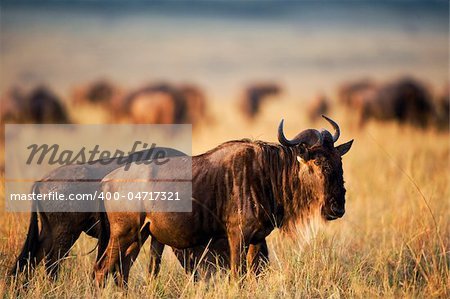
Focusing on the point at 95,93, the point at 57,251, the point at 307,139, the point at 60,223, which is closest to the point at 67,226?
the point at 60,223

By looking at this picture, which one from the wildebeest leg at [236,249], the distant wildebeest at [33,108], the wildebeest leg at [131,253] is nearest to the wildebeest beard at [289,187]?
the wildebeest leg at [236,249]

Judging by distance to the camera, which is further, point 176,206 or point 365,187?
point 365,187

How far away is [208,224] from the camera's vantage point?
5.81 meters

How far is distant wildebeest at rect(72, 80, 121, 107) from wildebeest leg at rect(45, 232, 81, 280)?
1848cm

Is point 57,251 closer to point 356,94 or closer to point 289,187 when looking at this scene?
point 289,187

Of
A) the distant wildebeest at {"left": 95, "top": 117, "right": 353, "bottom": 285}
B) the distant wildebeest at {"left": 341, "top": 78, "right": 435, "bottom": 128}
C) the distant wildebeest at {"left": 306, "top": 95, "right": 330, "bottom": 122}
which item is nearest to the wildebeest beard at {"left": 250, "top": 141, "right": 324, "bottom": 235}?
the distant wildebeest at {"left": 95, "top": 117, "right": 353, "bottom": 285}

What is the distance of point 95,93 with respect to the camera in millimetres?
26234

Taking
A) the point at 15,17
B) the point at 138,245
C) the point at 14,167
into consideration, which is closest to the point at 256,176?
the point at 138,245

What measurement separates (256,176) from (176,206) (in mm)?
671

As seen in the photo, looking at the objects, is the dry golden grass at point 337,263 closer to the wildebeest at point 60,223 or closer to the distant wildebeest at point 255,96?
the wildebeest at point 60,223

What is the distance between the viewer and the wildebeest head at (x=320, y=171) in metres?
5.70

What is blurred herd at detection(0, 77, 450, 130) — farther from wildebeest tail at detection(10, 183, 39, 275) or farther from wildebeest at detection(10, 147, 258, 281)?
wildebeest tail at detection(10, 183, 39, 275)

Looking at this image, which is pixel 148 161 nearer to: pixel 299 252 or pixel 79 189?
pixel 79 189

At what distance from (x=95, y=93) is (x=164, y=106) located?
6833mm
